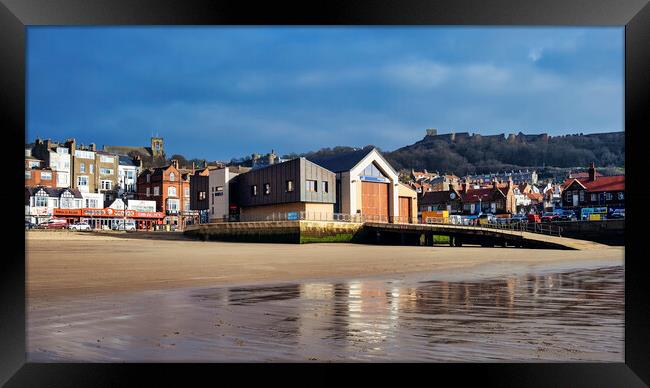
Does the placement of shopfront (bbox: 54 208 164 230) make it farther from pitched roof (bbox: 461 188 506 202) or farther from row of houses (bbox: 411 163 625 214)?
pitched roof (bbox: 461 188 506 202)

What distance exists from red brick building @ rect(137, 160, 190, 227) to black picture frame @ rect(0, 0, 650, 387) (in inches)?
2462

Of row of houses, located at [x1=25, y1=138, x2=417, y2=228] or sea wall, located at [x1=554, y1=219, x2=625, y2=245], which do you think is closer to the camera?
sea wall, located at [x1=554, y1=219, x2=625, y2=245]

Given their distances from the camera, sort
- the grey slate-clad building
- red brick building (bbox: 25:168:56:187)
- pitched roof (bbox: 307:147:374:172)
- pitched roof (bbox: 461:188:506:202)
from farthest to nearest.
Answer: pitched roof (bbox: 461:188:506:202), red brick building (bbox: 25:168:56:187), pitched roof (bbox: 307:147:374:172), the grey slate-clad building

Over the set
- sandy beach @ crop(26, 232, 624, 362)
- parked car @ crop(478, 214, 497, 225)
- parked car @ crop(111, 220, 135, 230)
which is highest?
sandy beach @ crop(26, 232, 624, 362)

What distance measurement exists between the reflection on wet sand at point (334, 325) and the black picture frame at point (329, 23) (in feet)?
1.16

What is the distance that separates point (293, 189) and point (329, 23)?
31.9 m

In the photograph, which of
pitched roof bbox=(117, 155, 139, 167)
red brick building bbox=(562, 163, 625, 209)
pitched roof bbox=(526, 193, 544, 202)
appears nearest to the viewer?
red brick building bbox=(562, 163, 625, 209)

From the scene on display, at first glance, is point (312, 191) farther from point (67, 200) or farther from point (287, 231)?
point (67, 200)

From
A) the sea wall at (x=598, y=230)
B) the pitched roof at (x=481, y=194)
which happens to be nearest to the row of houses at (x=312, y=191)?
the sea wall at (x=598, y=230)

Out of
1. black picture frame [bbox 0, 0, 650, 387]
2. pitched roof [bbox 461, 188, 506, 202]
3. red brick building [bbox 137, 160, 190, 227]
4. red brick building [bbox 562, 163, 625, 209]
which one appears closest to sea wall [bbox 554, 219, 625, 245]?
red brick building [bbox 562, 163, 625, 209]

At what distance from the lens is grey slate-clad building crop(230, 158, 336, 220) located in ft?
118

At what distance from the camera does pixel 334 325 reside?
5.73 meters

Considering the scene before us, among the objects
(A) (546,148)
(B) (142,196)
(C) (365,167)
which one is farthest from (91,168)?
(A) (546,148)

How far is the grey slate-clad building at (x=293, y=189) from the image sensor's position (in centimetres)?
3606
